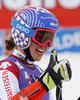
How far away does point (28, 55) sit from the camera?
8.25 feet

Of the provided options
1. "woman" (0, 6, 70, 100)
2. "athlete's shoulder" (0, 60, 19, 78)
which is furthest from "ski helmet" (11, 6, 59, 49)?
"athlete's shoulder" (0, 60, 19, 78)

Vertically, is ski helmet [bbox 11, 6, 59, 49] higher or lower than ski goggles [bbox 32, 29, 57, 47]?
higher

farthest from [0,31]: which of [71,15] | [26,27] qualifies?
[26,27]

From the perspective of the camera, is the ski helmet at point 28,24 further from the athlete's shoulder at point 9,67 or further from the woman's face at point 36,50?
the athlete's shoulder at point 9,67

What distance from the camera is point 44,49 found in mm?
2496

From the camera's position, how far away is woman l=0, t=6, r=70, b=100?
216 centimetres

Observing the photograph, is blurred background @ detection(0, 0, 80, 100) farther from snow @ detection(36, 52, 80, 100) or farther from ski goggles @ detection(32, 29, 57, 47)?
ski goggles @ detection(32, 29, 57, 47)

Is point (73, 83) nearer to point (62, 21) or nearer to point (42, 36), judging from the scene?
point (42, 36)

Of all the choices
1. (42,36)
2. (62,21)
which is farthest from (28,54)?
(62,21)

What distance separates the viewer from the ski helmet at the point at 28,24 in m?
A: 2.46

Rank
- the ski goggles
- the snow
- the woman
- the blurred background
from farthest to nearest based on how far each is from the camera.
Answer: the blurred background < the snow < the ski goggles < the woman

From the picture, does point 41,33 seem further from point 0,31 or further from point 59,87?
point 0,31

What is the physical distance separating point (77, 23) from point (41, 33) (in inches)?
222

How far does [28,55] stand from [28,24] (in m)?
0.26
